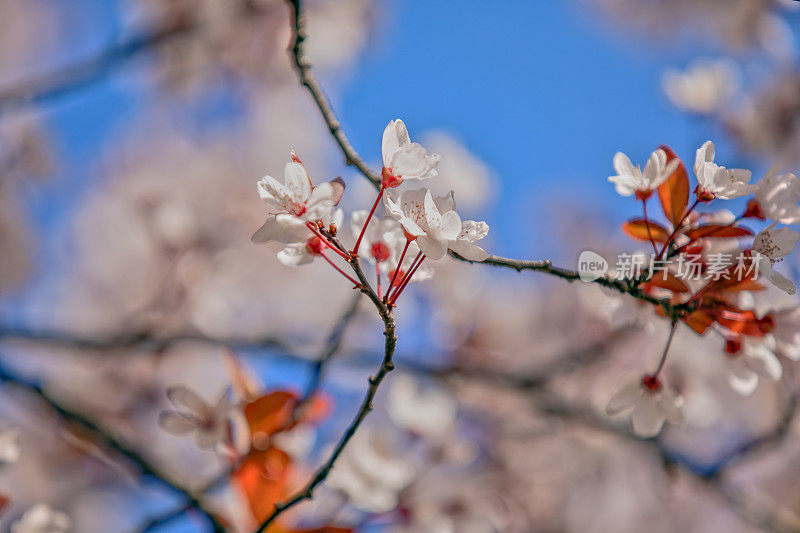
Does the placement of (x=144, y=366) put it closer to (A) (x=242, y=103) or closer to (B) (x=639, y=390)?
(A) (x=242, y=103)

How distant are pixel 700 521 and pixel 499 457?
1.41 metres

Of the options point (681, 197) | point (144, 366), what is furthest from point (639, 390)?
point (144, 366)

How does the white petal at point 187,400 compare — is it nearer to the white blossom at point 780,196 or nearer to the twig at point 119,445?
the twig at point 119,445

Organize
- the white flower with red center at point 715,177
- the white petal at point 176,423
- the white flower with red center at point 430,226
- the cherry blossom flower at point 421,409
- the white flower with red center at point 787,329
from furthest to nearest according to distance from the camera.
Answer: the cherry blossom flower at point 421,409, the white petal at point 176,423, the white flower with red center at point 787,329, the white flower with red center at point 715,177, the white flower with red center at point 430,226

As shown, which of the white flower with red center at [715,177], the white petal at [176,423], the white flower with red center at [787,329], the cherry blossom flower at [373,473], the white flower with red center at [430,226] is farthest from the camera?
the cherry blossom flower at [373,473]

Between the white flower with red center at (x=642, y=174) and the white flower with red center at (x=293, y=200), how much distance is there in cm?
34

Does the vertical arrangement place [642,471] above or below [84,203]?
below

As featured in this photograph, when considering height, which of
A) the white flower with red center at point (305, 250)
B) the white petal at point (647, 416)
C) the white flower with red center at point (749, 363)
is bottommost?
the white petal at point (647, 416)

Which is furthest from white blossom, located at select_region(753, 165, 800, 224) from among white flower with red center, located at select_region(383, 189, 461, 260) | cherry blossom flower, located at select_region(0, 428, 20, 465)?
cherry blossom flower, located at select_region(0, 428, 20, 465)

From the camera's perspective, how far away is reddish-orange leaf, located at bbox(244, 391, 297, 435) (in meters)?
1.04

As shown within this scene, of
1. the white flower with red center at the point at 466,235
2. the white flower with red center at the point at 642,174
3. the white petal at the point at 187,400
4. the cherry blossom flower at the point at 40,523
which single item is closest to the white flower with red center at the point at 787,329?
the white flower with red center at the point at 642,174

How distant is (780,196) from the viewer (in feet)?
2.52

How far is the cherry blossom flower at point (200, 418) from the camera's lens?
100 cm

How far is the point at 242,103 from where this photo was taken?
10.7 feet
